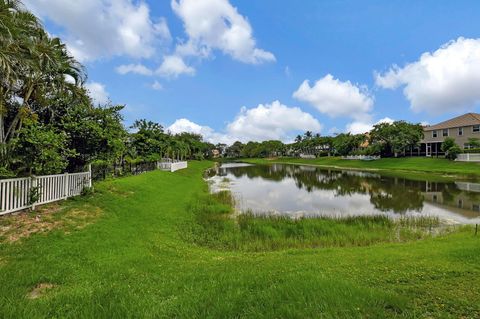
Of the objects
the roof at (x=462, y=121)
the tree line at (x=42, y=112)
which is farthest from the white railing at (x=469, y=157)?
the tree line at (x=42, y=112)

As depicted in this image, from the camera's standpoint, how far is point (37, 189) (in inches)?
377

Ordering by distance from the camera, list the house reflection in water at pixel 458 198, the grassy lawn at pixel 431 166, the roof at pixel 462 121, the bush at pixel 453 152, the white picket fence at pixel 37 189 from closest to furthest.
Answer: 1. the white picket fence at pixel 37 189
2. the house reflection in water at pixel 458 198
3. the grassy lawn at pixel 431 166
4. the bush at pixel 453 152
5. the roof at pixel 462 121

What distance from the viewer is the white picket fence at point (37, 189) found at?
8492 mm

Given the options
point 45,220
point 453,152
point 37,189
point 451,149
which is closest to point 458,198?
point 45,220

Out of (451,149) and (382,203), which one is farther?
(451,149)

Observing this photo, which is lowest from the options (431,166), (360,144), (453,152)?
(431,166)

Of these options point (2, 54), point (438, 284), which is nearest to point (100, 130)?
point (2, 54)

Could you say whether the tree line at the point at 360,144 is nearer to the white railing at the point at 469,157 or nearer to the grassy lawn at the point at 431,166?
the grassy lawn at the point at 431,166

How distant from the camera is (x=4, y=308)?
410cm

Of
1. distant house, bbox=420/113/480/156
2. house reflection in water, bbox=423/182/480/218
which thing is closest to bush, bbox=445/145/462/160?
distant house, bbox=420/113/480/156

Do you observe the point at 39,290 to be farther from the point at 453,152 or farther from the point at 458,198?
the point at 453,152

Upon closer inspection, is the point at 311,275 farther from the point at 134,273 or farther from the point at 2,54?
the point at 2,54

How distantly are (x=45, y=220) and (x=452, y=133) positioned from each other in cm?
6092

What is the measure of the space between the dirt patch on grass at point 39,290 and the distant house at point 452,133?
192 feet
